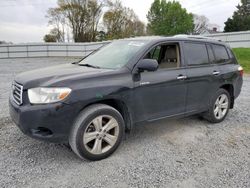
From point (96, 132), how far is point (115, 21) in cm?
4332

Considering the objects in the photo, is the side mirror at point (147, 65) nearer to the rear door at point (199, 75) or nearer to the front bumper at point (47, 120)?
the rear door at point (199, 75)

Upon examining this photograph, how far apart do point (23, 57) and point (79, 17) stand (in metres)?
18.8

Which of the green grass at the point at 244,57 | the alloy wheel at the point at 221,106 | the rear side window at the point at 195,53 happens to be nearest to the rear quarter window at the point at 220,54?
the rear side window at the point at 195,53

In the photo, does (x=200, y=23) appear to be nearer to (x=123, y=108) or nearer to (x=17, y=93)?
→ (x=123, y=108)

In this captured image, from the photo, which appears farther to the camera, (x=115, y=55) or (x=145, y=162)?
(x=115, y=55)

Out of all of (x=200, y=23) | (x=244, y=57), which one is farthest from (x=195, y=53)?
(x=200, y=23)

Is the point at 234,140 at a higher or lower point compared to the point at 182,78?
lower

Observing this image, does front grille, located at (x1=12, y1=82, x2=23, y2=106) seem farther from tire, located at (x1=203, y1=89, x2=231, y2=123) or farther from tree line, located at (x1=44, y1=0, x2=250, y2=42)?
tree line, located at (x1=44, y1=0, x2=250, y2=42)

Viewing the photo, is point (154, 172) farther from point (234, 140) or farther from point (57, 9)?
point (57, 9)

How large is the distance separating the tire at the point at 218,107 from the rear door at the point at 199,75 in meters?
0.18

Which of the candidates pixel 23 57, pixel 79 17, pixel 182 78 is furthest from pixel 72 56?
pixel 182 78

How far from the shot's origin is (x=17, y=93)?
3439 mm

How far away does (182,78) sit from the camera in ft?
13.9

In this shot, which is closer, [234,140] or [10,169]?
[10,169]
